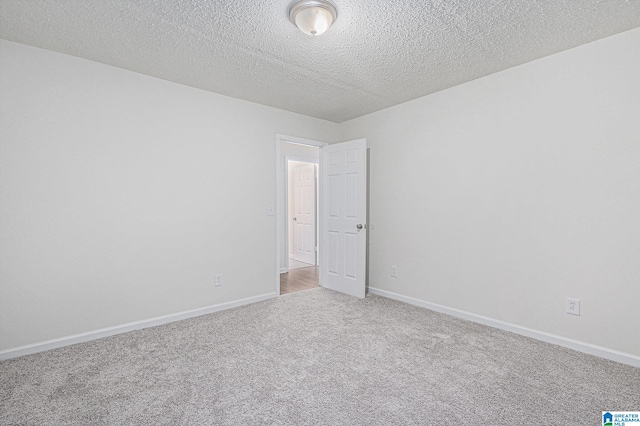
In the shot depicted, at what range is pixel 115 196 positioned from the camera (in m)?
2.76

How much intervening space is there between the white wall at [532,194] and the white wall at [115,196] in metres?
1.96

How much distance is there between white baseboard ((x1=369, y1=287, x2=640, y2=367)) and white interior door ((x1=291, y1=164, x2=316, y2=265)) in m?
2.85

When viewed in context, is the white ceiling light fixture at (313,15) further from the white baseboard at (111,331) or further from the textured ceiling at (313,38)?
the white baseboard at (111,331)

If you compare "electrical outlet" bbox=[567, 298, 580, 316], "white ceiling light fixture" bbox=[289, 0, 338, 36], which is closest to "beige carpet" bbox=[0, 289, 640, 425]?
"electrical outlet" bbox=[567, 298, 580, 316]

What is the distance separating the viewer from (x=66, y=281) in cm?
254

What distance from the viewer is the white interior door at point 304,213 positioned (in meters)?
6.25

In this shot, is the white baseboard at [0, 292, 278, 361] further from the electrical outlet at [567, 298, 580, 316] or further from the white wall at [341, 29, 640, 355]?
the electrical outlet at [567, 298, 580, 316]

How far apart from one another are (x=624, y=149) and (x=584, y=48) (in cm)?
85

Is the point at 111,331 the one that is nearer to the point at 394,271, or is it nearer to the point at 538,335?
the point at 394,271

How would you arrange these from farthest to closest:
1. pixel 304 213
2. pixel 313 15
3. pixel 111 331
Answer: pixel 304 213
pixel 111 331
pixel 313 15

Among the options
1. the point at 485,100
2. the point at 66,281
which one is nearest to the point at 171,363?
the point at 66,281

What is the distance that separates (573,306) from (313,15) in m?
2.96

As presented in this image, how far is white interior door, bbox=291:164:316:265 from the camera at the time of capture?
625 cm

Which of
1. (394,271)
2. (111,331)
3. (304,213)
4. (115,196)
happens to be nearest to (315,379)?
(111,331)
